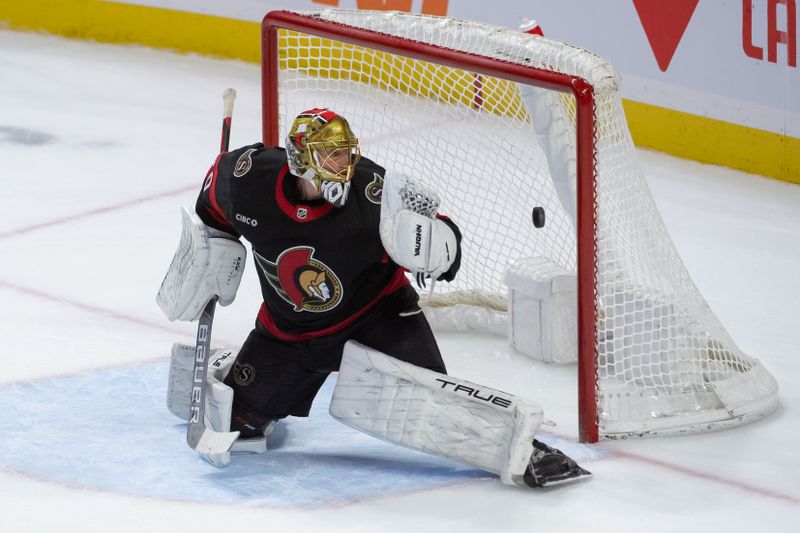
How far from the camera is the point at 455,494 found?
3104 millimetres

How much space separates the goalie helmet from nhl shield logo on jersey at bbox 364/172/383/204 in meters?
0.07

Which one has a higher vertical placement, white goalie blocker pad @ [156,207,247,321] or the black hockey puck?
the black hockey puck

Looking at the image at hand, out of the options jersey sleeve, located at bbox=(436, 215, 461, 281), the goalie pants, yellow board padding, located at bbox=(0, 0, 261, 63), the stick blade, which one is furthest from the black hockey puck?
yellow board padding, located at bbox=(0, 0, 261, 63)

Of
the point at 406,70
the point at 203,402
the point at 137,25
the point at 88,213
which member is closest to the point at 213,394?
the point at 203,402

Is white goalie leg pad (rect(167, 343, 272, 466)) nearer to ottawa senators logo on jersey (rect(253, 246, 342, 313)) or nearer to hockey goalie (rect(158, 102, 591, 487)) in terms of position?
hockey goalie (rect(158, 102, 591, 487))

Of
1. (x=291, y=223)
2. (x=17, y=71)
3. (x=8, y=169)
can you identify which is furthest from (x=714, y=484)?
(x=17, y=71)

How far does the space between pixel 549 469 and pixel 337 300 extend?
578 millimetres

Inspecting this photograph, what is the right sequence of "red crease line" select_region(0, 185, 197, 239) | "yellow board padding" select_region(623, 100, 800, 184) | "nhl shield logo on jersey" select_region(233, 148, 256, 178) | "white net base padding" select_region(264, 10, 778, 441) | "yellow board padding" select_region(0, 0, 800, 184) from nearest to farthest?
"nhl shield logo on jersey" select_region(233, 148, 256, 178)
"white net base padding" select_region(264, 10, 778, 441)
"yellow board padding" select_region(0, 0, 800, 184)
"red crease line" select_region(0, 185, 197, 239)
"yellow board padding" select_region(623, 100, 800, 184)

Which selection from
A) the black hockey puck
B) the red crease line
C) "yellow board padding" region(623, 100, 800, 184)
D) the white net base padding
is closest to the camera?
the white net base padding

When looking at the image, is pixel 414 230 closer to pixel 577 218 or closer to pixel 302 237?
pixel 302 237

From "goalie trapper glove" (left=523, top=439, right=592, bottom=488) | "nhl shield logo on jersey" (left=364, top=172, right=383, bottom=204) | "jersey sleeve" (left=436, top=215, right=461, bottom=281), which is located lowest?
"goalie trapper glove" (left=523, top=439, right=592, bottom=488)

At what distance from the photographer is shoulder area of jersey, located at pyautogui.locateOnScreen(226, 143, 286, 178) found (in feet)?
10.5

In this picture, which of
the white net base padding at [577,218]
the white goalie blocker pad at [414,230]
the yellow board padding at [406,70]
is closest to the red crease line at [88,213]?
the yellow board padding at [406,70]

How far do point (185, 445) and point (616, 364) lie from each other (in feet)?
3.36
